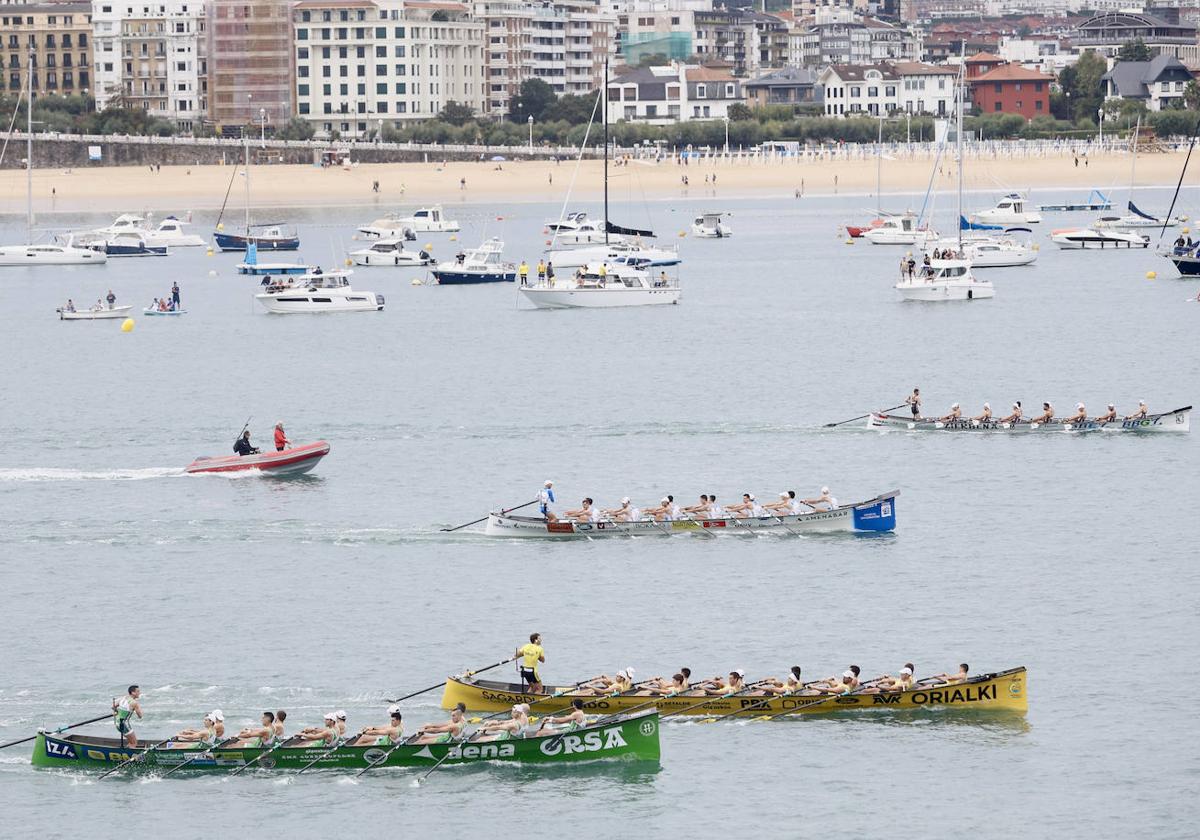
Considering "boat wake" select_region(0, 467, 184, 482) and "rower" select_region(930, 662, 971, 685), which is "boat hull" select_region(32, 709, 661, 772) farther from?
"boat wake" select_region(0, 467, 184, 482)

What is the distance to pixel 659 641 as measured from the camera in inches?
1809

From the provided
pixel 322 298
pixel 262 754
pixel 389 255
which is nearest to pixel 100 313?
pixel 322 298

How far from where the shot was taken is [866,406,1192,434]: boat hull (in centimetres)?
6744

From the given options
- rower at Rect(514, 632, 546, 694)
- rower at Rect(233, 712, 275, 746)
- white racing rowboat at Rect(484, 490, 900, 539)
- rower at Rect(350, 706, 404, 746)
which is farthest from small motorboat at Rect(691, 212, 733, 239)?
rower at Rect(233, 712, 275, 746)

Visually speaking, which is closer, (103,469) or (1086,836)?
(1086,836)

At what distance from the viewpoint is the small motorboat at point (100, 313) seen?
10756cm

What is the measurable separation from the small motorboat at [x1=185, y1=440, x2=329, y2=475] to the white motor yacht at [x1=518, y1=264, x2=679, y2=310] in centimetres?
4568

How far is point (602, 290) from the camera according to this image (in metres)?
106

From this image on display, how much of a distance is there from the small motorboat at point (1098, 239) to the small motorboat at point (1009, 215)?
842cm

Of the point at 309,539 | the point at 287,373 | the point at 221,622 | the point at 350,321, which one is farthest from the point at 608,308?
the point at 221,622

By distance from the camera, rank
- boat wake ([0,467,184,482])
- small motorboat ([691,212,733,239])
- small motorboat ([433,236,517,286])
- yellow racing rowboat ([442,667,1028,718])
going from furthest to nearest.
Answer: small motorboat ([691,212,733,239]) < small motorboat ([433,236,517,286]) < boat wake ([0,467,184,482]) < yellow racing rowboat ([442,667,1028,718])

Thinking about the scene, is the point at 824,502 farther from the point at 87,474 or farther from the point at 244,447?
the point at 87,474

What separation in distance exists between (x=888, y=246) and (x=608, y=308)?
45.8 meters

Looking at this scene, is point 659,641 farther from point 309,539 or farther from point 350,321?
point 350,321
